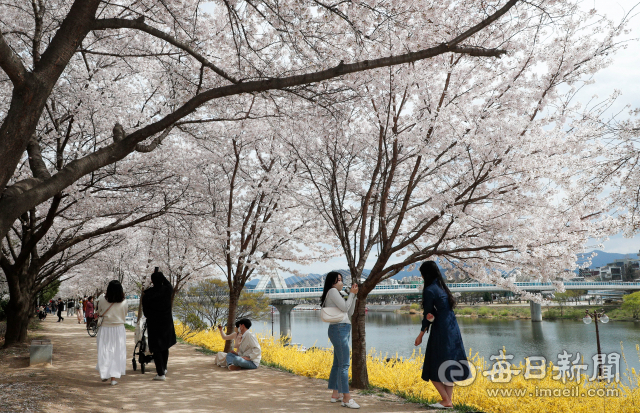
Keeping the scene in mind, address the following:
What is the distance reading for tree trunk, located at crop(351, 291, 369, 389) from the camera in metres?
6.16

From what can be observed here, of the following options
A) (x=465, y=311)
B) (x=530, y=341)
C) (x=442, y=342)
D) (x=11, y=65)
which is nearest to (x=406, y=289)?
(x=465, y=311)

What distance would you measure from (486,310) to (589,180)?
153 ft

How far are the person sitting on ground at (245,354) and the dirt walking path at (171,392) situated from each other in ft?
0.61

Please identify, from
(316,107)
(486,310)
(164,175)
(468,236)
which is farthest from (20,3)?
(486,310)

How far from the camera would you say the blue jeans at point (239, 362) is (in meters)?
7.27

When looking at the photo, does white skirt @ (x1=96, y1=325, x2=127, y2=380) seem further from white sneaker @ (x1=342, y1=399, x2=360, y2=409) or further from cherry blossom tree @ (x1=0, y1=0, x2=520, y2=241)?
white sneaker @ (x1=342, y1=399, x2=360, y2=409)

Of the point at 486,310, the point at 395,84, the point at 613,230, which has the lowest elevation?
the point at 486,310

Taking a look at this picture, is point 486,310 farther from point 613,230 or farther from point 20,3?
point 20,3

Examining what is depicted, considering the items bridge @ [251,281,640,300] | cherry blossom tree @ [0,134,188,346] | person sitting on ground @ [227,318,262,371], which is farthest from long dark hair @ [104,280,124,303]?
bridge @ [251,281,640,300]

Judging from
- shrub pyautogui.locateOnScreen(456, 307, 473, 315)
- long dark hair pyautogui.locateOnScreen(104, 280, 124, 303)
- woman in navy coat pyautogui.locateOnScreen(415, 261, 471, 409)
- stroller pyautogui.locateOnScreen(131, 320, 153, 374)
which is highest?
long dark hair pyautogui.locateOnScreen(104, 280, 124, 303)

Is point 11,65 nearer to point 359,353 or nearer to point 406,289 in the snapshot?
point 359,353

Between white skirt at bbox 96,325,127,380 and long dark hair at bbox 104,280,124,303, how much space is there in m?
0.41

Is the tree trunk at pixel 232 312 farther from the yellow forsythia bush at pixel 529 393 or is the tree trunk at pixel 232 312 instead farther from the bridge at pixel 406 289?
the bridge at pixel 406 289

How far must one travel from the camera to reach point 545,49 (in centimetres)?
598
